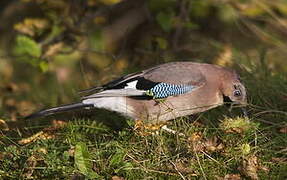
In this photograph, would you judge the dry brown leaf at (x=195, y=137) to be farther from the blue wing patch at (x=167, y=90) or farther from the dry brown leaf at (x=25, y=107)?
the dry brown leaf at (x=25, y=107)

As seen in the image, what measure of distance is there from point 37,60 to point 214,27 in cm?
372

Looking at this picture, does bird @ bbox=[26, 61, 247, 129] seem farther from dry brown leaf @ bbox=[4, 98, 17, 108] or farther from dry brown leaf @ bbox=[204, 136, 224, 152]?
dry brown leaf @ bbox=[4, 98, 17, 108]

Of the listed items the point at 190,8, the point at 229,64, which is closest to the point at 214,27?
the point at 190,8

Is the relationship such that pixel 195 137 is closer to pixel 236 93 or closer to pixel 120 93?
pixel 236 93

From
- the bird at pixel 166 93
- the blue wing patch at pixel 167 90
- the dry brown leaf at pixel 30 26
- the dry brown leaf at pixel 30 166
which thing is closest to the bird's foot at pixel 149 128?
the bird at pixel 166 93

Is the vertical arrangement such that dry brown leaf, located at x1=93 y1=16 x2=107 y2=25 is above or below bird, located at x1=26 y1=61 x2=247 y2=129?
above

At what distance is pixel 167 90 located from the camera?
5.21 meters

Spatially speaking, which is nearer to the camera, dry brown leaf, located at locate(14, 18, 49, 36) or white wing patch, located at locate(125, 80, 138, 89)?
white wing patch, located at locate(125, 80, 138, 89)

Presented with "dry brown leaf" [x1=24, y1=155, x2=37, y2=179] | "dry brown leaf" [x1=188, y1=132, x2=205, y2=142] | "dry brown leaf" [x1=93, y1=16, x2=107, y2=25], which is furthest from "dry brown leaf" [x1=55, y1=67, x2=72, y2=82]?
"dry brown leaf" [x1=24, y1=155, x2=37, y2=179]

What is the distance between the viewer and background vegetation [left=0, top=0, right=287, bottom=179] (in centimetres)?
443

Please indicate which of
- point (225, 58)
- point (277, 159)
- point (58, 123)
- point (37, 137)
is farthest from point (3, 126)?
point (225, 58)

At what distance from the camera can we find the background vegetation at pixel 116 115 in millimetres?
4430

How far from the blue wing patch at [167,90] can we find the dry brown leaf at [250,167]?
3.34 ft

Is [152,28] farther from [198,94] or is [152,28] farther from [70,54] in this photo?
[198,94]
